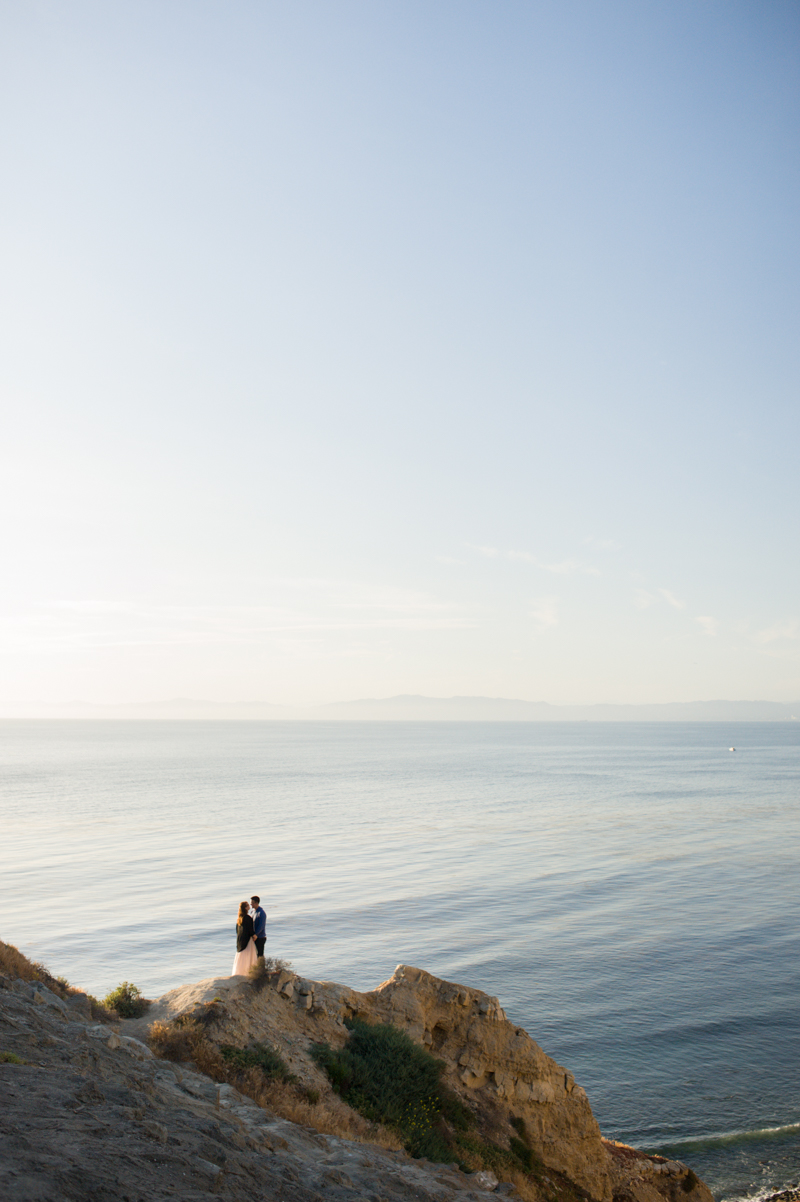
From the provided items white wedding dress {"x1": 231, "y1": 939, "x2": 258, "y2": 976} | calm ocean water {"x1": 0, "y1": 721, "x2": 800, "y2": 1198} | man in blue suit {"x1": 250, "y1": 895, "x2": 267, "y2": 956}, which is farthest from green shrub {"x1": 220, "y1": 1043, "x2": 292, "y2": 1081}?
calm ocean water {"x1": 0, "y1": 721, "x2": 800, "y2": 1198}

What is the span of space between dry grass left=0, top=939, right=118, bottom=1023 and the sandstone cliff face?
1.49m

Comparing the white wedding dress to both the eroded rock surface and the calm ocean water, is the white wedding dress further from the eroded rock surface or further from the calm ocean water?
the calm ocean water

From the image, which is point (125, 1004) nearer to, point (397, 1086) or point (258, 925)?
point (258, 925)

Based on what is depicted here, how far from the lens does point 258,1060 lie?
1502cm

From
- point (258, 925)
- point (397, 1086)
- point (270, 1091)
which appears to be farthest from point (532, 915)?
point (270, 1091)

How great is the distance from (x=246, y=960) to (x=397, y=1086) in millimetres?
4604

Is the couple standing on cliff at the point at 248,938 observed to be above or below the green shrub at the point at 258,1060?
above

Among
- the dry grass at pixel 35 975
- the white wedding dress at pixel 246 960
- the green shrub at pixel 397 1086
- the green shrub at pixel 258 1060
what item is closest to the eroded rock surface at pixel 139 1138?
the dry grass at pixel 35 975

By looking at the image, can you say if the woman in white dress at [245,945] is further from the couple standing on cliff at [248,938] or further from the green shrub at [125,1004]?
the green shrub at [125,1004]

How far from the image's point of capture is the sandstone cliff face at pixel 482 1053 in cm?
1723

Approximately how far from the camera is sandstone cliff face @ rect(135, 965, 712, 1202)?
56.5 ft

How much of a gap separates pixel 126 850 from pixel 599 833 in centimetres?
4481

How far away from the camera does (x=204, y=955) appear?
1479 inches

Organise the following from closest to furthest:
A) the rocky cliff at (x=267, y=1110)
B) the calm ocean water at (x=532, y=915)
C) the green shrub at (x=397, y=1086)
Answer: the rocky cliff at (x=267, y=1110), the green shrub at (x=397, y=1086), the calm ocean water at (x=532, y=915)
